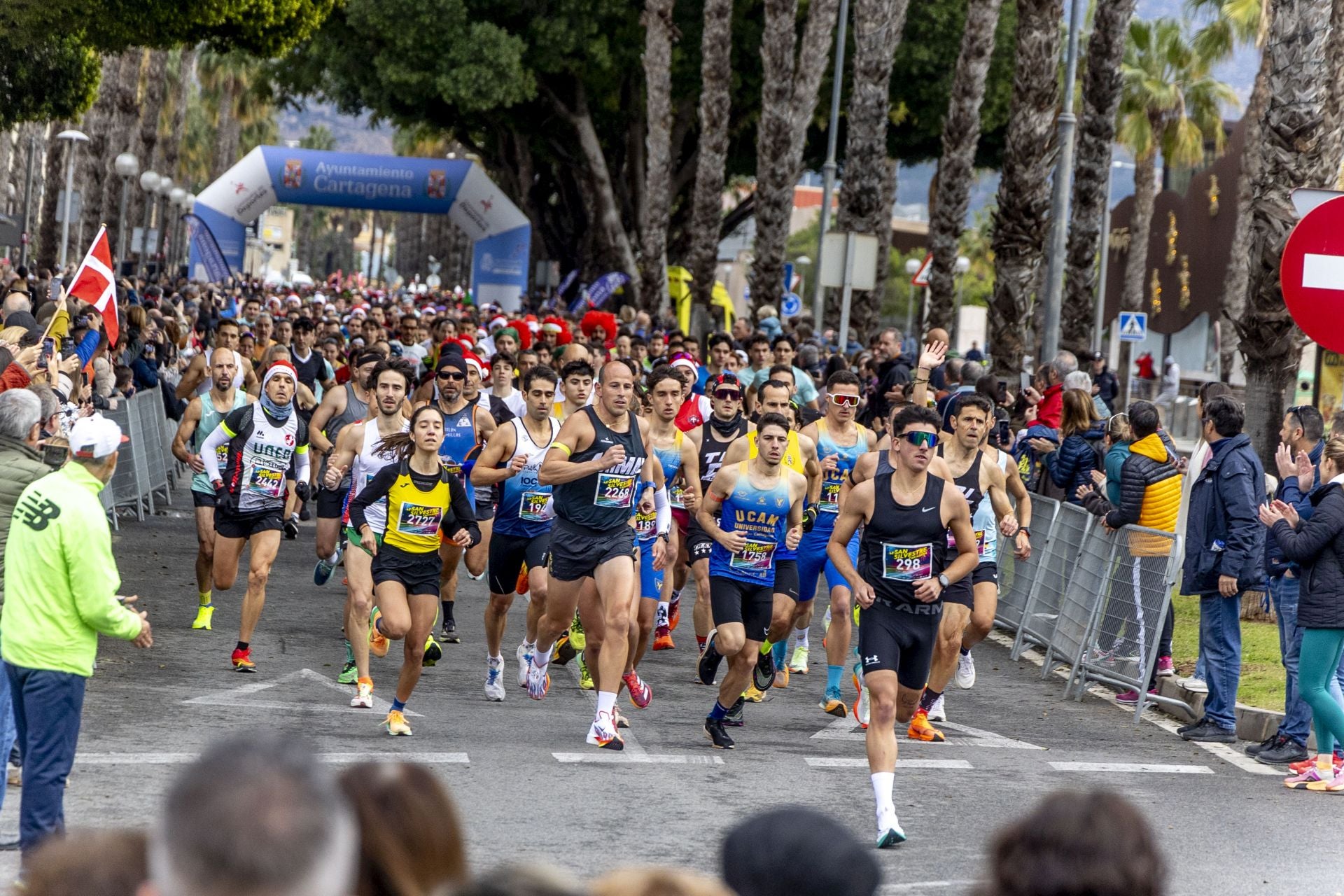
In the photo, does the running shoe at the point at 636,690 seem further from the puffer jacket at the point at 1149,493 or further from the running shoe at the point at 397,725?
the puffer jacket at the point at 1149,493

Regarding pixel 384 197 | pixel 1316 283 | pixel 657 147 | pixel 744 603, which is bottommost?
pixel 744 603

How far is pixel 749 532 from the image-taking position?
405 inches

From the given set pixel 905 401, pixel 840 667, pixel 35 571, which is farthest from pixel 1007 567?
pixel 35 571

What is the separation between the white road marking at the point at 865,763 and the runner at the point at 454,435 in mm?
3407

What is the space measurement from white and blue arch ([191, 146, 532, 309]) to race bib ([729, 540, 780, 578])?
110 feet

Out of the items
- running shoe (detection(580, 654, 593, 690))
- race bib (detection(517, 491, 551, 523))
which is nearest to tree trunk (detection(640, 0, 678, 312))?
race bib (detection(517, 491, 551, 523))

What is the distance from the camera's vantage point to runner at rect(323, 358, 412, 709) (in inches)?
404

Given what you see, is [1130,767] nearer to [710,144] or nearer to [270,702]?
[270,702]

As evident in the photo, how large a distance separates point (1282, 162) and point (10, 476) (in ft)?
35.0

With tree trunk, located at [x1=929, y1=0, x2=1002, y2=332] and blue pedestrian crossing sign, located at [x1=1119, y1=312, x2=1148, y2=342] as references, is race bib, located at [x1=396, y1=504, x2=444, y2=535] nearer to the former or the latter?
tree trunk, located at [x1=929, y1=0, x2=1002, y2=332]

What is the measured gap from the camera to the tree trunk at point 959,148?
24.8 meters

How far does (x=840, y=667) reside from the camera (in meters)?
11.2

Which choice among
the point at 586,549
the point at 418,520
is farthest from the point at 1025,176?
the point at 418,520

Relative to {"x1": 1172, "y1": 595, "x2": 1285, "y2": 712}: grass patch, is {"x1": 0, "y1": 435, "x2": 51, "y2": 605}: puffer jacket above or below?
above
